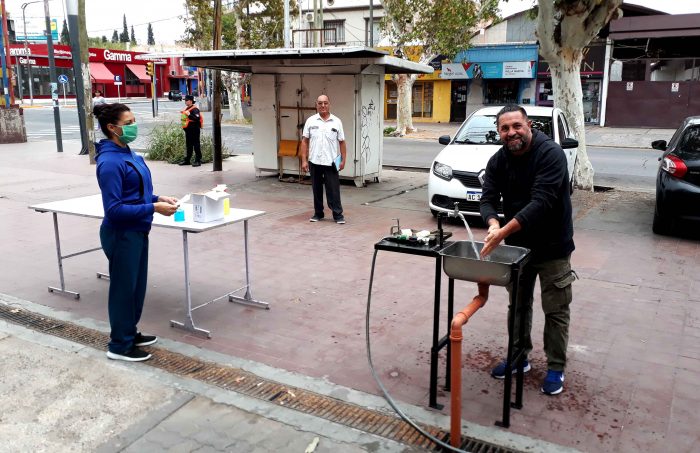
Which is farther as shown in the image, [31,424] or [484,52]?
[484,52]

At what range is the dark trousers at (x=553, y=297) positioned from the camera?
154 inches

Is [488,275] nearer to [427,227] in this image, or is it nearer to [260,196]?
[427,227]

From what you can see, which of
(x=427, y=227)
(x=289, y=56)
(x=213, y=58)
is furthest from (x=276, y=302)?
(x=213, y=58)

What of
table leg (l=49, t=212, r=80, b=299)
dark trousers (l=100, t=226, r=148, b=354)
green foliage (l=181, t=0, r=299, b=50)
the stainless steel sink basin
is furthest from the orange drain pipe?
green foliage (l=181, t=0, r=299, b=50)

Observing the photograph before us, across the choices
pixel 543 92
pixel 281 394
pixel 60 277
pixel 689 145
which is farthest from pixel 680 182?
pixel 543 92

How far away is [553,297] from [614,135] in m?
24.2

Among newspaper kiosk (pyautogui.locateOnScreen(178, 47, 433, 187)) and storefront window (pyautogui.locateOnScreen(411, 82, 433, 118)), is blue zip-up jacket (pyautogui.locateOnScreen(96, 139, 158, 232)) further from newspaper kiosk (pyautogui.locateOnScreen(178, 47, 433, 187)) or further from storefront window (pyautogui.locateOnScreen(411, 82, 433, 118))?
storefront window (pyautogui.locateOnScreen(411, 82, 433, 118))

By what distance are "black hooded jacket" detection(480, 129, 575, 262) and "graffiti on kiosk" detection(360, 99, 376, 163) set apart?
829 centimetres

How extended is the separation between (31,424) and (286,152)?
9.63 meters

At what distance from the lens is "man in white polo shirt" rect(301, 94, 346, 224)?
8.93 meters

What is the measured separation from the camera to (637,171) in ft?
51.3

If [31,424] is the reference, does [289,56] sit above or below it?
above

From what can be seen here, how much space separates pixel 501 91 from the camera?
3344 centimetres

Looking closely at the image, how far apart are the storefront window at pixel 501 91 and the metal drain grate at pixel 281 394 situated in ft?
101
